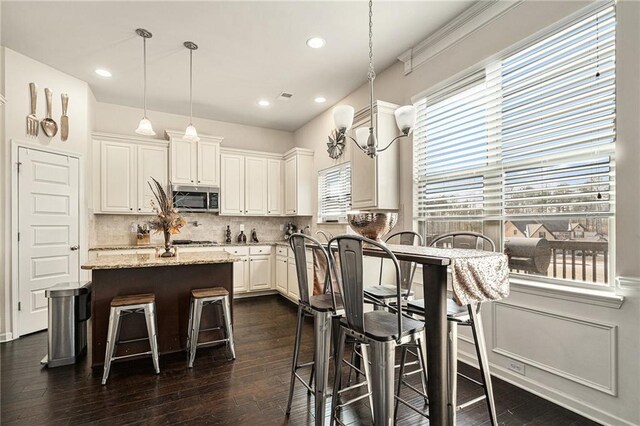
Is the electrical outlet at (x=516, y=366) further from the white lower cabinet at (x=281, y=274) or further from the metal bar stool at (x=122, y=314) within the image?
the white lower cabinet at (x=281, y=274)

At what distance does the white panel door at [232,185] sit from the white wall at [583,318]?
385 cm

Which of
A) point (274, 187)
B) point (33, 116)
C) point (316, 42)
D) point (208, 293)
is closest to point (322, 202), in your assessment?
point (274, 187)

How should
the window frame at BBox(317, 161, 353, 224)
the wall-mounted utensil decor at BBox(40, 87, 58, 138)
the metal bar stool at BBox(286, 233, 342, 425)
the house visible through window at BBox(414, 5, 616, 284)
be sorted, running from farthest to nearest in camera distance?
1. the window frame at BBox(317, 161, 353, 224)
2. the wall-mounted utensil decor at BBox(40, 87, 58, 138)
3. the house visible through window at BBox(414, 5, 616, 284)
4. the metal bar stool at BBox(286, 233, 342, 425)

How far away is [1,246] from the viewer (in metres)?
3.32

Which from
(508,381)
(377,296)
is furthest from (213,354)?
(508,381)

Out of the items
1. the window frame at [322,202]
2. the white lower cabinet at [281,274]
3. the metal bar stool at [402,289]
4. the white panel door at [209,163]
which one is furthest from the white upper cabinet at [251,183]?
the metal bar stool at [402,289]

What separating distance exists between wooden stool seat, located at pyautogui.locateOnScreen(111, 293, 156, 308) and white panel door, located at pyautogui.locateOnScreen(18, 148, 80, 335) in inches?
67.6

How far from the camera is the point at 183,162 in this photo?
4.97m

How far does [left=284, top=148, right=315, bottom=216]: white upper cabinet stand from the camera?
5.42m

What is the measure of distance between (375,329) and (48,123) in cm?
444

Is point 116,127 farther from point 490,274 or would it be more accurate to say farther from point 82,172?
point 490,274

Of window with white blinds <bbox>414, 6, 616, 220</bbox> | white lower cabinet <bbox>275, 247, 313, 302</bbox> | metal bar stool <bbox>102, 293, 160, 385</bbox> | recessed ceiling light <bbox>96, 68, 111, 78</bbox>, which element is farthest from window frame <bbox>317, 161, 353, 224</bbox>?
recessed ceiling light <bbox>96, 68, 111, 78</bbox>

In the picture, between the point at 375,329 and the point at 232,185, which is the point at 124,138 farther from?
the point at 375,329

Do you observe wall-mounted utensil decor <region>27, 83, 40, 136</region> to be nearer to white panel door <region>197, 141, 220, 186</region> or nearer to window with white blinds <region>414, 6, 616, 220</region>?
white panel door <region>197, 141, 220, 186</region>
